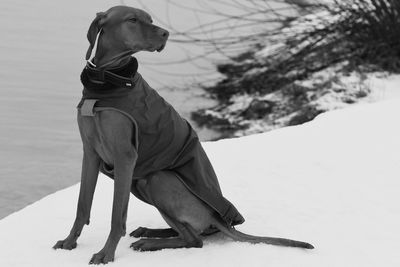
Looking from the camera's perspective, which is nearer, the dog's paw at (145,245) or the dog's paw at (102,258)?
Answer: the dog's paw at (102,258)

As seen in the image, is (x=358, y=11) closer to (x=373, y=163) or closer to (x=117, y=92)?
(x=373, y=163)

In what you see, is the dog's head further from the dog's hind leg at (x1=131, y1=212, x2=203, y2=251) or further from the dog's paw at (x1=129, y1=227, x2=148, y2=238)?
the dog's paw at (x1=129, y1=227, x2=148, y2=238)

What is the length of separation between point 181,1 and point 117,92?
1025 cm

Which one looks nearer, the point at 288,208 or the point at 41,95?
the point at 288,208

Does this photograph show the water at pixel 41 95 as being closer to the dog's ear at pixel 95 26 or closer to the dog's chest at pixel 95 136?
the dog's chest at pixel 95 136

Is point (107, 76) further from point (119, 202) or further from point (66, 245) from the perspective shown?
point (66, 245)

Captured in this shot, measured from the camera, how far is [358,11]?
36.4 ft

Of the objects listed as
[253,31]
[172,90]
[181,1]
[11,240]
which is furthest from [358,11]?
[11,240]

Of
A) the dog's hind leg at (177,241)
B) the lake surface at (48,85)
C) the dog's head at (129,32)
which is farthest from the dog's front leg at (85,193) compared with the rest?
the lake surface at (48,85)

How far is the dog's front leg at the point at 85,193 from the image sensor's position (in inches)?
153

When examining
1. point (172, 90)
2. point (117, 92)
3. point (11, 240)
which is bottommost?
point (172, 90)

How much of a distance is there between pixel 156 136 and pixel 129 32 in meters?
0.49

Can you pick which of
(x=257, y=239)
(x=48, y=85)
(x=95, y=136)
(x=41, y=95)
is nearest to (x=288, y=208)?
(x=257, y=239)

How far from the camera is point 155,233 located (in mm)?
4230
